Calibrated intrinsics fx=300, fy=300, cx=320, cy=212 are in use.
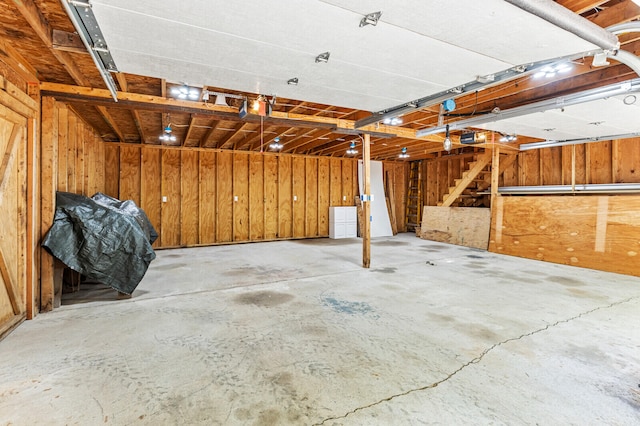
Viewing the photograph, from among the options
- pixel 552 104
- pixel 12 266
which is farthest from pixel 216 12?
pixel 552 104

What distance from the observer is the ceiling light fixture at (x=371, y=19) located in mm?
1688

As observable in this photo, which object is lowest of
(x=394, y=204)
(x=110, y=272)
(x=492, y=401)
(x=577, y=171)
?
(x=492, y=401)

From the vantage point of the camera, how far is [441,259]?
19.3 ft

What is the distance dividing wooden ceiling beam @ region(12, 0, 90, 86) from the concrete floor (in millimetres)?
2428

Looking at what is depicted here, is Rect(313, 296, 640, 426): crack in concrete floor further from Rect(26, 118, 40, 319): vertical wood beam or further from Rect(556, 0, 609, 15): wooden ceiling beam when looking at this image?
Rect(26, 118, 40, 319): vertical wood beam

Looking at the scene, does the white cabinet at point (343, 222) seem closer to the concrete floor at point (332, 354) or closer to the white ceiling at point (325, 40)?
the concrete floor at point (332, 354)

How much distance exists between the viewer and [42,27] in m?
2.23

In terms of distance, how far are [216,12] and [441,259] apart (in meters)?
5.52

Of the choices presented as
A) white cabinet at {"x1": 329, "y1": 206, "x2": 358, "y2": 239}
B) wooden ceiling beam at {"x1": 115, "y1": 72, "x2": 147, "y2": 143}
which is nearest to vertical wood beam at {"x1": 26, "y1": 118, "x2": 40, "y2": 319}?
wooden ceiling beam at {"x1": 115, "y1": 72, "x2": 147, "y2": 143}

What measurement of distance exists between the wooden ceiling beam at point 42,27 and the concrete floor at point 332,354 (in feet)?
7.97

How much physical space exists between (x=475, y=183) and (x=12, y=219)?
9585mm

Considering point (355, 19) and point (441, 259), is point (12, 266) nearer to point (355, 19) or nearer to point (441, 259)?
point (355, 19)

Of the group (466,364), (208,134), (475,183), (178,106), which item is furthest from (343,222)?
(466,364)

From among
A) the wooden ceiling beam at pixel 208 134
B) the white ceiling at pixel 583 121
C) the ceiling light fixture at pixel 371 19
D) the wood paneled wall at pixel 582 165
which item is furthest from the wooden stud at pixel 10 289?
the wood paneled wall at pixel 582 165
